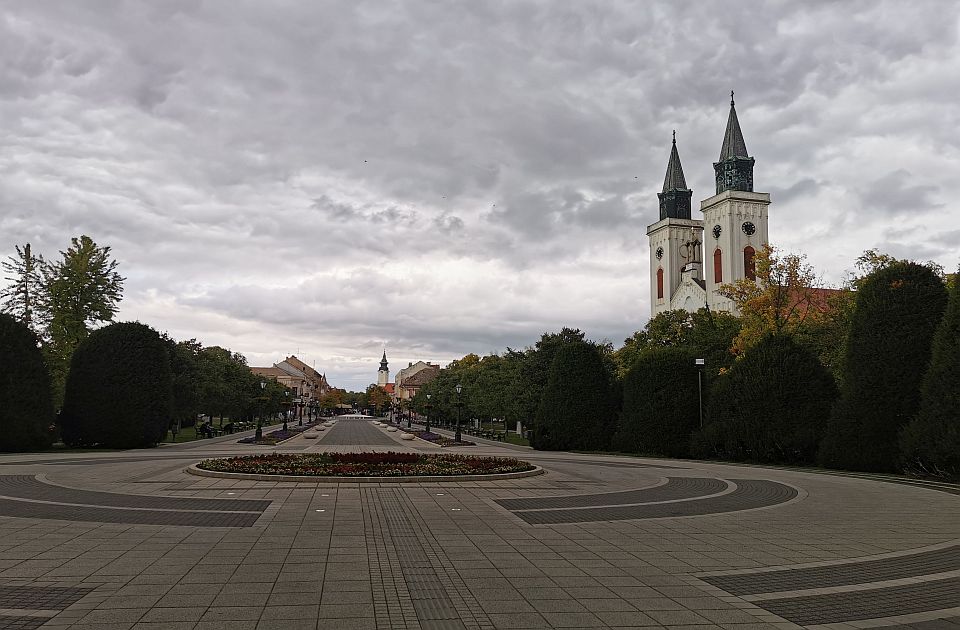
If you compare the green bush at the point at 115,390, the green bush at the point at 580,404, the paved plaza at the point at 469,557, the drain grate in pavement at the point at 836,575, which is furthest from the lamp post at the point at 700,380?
the green bush at the point at 115,390

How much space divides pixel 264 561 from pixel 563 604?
12.6 ft

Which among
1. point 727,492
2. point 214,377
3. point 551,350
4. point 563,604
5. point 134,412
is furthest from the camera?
point 214,377

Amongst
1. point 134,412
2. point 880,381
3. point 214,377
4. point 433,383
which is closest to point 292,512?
point 880,381

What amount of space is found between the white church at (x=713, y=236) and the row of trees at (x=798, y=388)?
2568 inches

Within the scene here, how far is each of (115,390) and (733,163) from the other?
102 meters

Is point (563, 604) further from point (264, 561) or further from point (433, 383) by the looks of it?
point (433, 383)

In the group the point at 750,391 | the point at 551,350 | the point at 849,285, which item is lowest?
the point at 750,391

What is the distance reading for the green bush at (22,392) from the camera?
2861 cm

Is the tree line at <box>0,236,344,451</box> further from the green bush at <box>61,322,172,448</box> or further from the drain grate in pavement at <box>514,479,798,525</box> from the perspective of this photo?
the drain grate in pavement at <box>514,479,798,525</box>

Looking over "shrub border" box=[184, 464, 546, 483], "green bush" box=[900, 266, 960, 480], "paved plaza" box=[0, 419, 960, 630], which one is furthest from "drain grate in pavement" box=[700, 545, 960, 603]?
"green bush" box=[900, 266, 960, 480]

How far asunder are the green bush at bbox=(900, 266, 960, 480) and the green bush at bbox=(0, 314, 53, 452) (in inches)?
1228

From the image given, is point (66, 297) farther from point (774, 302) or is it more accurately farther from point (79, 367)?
point (774, 302)

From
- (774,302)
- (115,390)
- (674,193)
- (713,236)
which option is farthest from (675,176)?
(115,390)

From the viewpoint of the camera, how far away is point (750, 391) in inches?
1014
